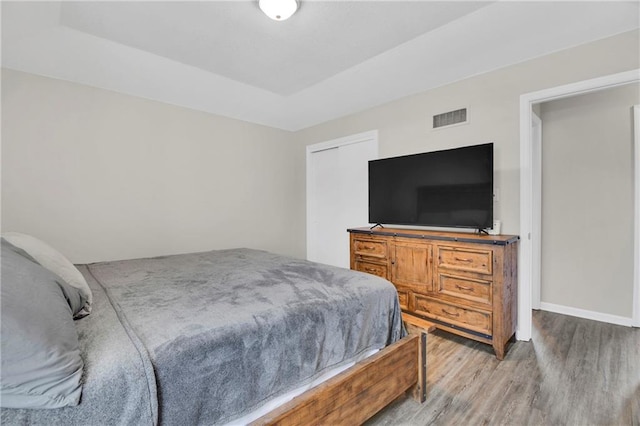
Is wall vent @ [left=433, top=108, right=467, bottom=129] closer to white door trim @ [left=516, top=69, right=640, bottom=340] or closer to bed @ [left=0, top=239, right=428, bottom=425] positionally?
white door trim @ [left=516, top=69, right=640, bottom=340]

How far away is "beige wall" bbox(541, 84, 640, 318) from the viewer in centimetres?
292

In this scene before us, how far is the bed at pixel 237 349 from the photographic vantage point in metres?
0.90

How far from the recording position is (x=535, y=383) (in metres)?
2.00

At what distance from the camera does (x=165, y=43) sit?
8.45 feet

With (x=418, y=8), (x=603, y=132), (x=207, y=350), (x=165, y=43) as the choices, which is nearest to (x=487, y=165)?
(x=418, y=8)

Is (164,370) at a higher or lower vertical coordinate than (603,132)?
lower

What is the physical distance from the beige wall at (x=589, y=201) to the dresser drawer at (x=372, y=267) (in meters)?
1.98

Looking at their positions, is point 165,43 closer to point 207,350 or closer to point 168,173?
point 168,173

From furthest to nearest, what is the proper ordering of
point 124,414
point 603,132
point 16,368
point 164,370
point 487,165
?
point 603,132
point 487,165
point 164,370
point 124,414
point 16,368

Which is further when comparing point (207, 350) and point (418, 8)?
point (418, 8)

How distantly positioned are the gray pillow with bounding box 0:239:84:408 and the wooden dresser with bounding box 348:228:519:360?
8.14 ft

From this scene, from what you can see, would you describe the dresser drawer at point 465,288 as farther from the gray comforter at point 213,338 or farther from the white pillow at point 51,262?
the white pillow at point 51,262

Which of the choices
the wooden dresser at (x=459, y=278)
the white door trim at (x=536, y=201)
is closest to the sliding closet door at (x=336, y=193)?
the wooden dresser at (x=459, y=278)

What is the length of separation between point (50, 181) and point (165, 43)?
5.60ft
